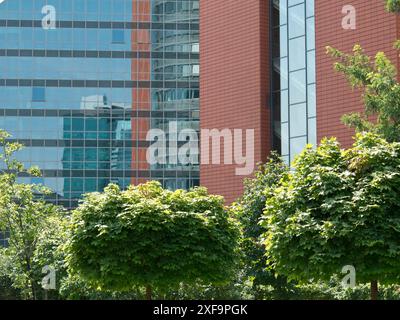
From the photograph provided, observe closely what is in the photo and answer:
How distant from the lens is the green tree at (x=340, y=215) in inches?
683

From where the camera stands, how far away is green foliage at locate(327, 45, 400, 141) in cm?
2480

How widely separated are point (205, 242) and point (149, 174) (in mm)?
49737

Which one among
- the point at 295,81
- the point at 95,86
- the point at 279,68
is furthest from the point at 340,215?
the point at 95,86

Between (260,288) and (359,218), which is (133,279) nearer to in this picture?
(359,218)

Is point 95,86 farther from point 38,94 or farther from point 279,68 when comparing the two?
point 279,68

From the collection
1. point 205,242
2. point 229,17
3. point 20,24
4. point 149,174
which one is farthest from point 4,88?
point 205,242

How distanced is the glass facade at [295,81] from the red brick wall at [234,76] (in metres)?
0.81

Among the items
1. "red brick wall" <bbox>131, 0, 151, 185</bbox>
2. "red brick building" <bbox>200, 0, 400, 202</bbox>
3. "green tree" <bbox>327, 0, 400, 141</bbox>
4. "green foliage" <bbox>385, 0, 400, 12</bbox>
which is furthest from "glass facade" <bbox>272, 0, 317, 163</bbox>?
"red brick wall" <bbox>131, 0, 151, 185</bbox>

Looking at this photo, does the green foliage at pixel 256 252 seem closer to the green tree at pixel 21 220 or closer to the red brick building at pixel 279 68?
the green tree at pixel 21 220

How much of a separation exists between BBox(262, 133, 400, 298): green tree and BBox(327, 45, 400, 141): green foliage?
599cm

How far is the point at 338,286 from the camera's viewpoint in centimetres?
2528

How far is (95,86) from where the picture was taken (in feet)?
234

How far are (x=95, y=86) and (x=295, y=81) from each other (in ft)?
119

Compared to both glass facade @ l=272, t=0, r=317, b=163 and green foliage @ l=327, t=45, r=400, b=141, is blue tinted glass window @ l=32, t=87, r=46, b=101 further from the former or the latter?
green foliage @ l=327, t=45, r=400, b=141
